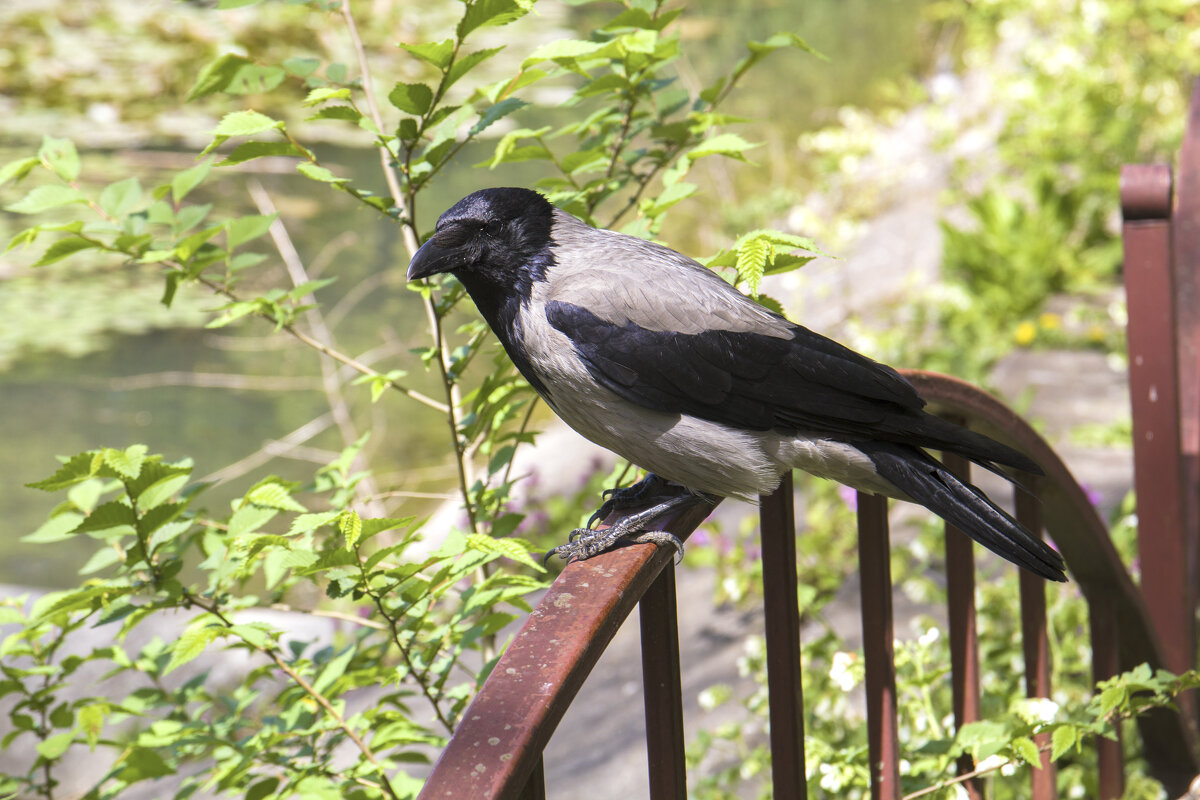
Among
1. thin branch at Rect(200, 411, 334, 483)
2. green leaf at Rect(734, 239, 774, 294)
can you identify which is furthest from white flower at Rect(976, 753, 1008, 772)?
thin branch at Rect(200, 411, 334, 483)

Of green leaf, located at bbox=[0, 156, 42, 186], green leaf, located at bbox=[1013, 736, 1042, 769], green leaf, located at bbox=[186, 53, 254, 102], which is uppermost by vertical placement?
green leaf, located at bbox=[186, 53, 254, 102]

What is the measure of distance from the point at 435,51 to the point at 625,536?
72 cm

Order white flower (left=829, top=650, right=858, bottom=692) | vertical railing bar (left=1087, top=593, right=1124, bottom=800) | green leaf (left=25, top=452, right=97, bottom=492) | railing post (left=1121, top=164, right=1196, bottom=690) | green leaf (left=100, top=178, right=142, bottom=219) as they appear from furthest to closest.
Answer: railing post (left=1121, top=164, right=1196, bottom=690)
vertical railing bar (left=1087, top=593, right=1124, bottom=800)
white flower (left=829, top=650, right=858, bottom=692)
green leaf (left=100, top=178, right=142, bottom=219)
green leaf (left=25, top=452, right=97, bottom=492)

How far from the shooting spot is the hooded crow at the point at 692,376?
179cm

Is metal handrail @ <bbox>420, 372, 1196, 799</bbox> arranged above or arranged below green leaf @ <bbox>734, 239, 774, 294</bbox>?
below

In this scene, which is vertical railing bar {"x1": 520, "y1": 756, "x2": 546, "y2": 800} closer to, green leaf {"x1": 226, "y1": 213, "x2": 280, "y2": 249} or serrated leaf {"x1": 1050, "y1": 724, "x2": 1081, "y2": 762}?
serrated leaf {"x1": 1050, "y1": 724, "x2": 1081, "y2": 762}

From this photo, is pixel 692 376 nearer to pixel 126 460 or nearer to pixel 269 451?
pixel 126 460

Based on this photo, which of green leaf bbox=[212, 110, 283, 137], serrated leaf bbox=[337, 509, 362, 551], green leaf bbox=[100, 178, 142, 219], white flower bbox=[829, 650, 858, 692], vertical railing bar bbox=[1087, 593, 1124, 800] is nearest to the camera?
serrated leaf bbox=[337, 509, 362, 551]

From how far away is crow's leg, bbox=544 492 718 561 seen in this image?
146cm

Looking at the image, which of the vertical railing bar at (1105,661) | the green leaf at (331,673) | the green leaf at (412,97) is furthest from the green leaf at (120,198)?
the vertical railing bar at (1105,661)

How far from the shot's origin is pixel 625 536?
158 cm

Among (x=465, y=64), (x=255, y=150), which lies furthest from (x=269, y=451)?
(x=465, y=64)

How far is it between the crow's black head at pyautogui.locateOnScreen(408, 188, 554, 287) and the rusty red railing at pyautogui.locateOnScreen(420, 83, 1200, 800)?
521 millimetres

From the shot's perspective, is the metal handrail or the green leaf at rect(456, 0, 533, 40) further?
the green leaf at rect(456, 0, 533, 40)
